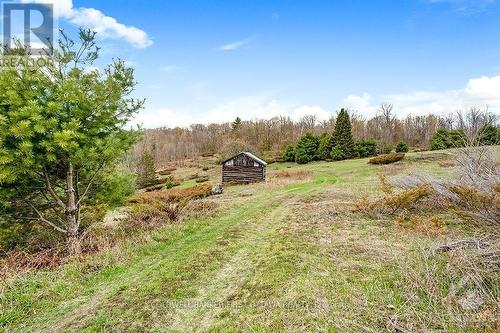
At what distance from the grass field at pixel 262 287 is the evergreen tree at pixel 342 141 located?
39020mm

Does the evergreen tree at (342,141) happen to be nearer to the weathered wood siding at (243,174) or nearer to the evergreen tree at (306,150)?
the evergreen tree at (306,150)

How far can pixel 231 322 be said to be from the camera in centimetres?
501

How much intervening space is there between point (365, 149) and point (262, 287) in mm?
47045

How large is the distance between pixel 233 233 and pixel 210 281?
11.4 ft

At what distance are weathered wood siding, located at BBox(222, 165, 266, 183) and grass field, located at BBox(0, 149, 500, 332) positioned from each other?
23.2 metres

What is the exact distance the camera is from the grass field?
4.68 meters

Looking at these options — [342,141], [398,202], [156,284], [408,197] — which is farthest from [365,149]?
[156,284]

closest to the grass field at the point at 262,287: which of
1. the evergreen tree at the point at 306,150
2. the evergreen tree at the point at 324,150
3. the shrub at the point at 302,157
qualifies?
the shrub at the point at 302,157

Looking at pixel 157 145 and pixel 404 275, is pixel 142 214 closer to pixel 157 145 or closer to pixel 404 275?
pixel 404 275

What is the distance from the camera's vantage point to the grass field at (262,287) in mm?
4676

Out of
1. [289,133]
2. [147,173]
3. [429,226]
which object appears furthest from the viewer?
[289,133]

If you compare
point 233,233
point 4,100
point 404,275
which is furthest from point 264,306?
point 4,100

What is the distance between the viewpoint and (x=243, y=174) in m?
33.9

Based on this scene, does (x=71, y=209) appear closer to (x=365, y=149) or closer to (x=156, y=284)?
(x=156, y=284)
